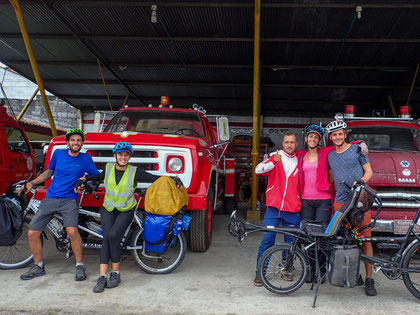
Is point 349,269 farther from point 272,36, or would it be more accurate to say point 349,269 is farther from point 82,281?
point 272,36

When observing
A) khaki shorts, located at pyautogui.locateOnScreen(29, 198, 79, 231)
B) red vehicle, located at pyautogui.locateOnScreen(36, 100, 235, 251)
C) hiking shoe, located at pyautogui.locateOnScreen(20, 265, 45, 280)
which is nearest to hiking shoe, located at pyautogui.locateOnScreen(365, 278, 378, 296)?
red vehicle, located at pyautogui.locateOnScreen(36, 100, 235, 251)

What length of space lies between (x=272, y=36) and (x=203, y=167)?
19.6 ft

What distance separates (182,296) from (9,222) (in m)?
2.07

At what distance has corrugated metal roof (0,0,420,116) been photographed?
8562 millimetres

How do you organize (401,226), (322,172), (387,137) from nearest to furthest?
(322,172) < (401,226) < (387,137)

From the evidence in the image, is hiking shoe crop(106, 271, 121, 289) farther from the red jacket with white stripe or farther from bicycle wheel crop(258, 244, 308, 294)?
the red jacket with white stripe

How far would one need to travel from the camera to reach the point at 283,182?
3.89m

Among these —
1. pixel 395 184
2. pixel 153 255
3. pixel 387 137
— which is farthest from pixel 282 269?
pixel 387 137

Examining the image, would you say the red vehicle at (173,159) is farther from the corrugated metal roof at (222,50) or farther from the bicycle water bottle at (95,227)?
the corrugated metal roof at (222,50)

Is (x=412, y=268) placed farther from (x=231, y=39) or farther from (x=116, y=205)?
(x=231, y=39)

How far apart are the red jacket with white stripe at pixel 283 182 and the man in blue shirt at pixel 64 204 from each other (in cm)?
201

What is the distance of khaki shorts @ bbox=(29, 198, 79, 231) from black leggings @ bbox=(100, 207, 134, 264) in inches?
15.2

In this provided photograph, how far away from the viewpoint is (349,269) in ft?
10.7

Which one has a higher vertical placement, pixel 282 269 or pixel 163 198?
pixel 163 198
